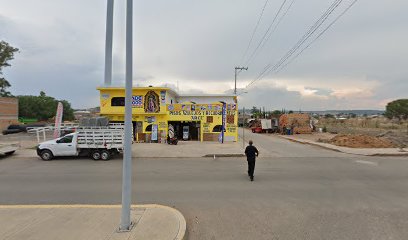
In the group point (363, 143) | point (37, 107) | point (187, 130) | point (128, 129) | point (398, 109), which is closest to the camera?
point (128, 129)

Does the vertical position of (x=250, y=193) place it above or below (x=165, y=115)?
below

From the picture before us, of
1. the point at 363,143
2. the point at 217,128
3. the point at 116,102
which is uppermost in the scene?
the point at 116,102

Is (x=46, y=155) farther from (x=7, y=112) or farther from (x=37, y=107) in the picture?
(x=37, y=107)

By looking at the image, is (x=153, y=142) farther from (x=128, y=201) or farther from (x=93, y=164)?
(x=128, y=201)

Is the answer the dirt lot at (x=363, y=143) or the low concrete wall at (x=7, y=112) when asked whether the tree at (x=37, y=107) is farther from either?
the dirt lot at (x=363, y=143)

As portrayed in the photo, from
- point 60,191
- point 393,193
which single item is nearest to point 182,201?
point 60,191

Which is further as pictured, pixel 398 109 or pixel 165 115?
pixel 398 109

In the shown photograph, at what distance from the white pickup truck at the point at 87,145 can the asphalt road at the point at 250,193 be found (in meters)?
1.07

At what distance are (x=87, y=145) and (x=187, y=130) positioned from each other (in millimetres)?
13172

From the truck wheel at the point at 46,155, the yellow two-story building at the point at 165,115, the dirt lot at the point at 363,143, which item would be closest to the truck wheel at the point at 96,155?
the truck wheel at the point at 46,155

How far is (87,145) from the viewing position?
48.6 feet

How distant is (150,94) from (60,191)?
1757 cm

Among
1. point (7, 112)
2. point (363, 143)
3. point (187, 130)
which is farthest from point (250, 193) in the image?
point (7, 112)

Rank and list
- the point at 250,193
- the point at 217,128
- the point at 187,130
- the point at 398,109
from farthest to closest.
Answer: the point at 398,109, the point at 187,130, the point at 217,128, the point at 250,193
